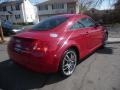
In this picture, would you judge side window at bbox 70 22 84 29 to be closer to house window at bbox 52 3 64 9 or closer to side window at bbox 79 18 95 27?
side window at bbox 79 18 95 27

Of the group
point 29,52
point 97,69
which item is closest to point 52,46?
point 29,52

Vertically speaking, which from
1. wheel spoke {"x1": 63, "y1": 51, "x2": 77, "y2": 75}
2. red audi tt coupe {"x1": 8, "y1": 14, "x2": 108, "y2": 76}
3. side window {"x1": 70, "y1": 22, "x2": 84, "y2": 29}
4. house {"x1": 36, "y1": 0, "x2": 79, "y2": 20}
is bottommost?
wheel spoke {"x1": 63, "y1": 51, "x2": 77, "y2": 75}

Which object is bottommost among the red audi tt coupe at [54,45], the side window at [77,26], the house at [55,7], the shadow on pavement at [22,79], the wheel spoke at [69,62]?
the shadow on pavement at [22,79]

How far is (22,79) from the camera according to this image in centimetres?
435

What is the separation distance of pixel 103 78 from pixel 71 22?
171cm

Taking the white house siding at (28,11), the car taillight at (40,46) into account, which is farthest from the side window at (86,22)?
the white house siding at (28,11)

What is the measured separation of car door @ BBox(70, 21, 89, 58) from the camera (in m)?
4.56

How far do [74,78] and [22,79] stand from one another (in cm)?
134

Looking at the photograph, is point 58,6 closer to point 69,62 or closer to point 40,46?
point 69,62

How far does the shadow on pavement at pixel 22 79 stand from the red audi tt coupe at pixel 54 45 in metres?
0.41

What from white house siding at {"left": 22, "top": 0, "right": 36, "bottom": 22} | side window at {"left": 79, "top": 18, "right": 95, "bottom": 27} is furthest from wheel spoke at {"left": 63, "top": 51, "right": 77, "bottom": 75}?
white house siding at {"left": 22, "top": 0, "right": 36, "bottom": 22}

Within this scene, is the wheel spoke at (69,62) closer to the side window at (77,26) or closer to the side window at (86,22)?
the side window at (77,26)

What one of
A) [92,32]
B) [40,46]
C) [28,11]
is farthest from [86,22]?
[28,11]

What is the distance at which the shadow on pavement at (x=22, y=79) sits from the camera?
401 cm
